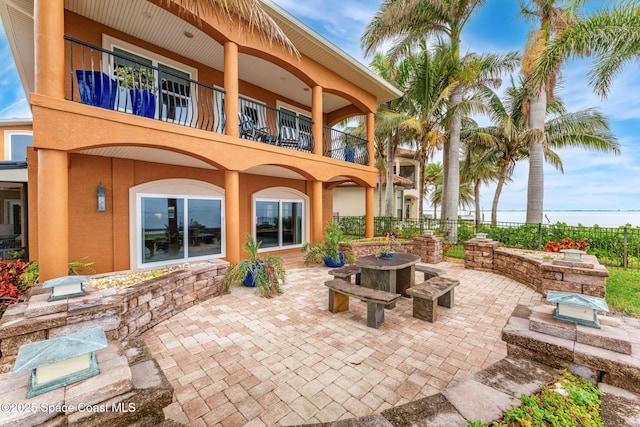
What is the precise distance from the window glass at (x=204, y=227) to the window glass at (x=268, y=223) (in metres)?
1.61

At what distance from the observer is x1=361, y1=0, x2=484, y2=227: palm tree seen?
10219 mm

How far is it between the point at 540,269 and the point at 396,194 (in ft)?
52.4

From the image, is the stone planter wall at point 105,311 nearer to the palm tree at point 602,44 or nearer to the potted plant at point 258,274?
the potted plant at point 258,274

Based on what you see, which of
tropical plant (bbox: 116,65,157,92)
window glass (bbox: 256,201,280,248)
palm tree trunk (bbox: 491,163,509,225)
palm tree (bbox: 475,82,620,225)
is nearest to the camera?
tropical plant (bbox: 116,65,157,92)

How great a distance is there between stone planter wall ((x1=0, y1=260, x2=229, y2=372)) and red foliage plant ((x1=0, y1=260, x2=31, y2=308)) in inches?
9.1

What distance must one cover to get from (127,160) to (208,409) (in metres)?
6.74

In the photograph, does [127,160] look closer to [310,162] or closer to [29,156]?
[29,156]

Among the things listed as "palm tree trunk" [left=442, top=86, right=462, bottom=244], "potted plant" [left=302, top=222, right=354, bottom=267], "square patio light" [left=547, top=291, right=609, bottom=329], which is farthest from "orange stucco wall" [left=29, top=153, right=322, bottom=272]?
"palm tree trunk" [left=442, top=86, right=462, bottom=244]

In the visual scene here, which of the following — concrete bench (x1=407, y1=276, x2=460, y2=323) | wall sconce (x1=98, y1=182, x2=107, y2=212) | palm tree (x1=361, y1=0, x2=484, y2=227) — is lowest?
concrete bench (x1=407, y1=276, x2=460, y2=323)

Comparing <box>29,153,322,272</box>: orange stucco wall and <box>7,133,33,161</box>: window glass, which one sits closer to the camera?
<box>29,153,322,272</box>: orange stucco wall

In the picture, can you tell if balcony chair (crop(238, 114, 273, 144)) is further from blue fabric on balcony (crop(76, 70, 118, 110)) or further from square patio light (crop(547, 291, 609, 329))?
square patio light (crop(547, 291, 609, 329))

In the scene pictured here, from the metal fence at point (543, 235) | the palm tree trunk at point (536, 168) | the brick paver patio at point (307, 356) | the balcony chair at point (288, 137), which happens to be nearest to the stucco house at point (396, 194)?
the metal fence at point (543, 235)

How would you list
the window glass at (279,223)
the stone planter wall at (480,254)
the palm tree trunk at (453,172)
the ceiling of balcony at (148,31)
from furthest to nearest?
the palm tree trunk at (453,172) → the window glass at (279,223) → the stone planter wall at (480,254) → the ceiling of balcony at (148,31)

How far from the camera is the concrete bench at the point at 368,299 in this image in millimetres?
4145
